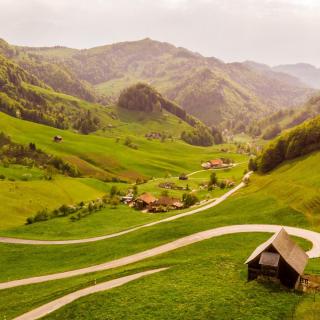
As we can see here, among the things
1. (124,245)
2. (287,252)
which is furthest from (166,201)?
(287,252)

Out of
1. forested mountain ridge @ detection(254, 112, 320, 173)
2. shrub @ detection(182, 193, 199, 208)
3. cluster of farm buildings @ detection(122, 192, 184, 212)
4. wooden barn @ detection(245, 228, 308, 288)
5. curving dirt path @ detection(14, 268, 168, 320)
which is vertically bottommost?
cluster of farm buildings @ detection(122, 192, 184, 212)

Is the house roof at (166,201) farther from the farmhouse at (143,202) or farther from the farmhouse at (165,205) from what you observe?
the farmhouse at (143,202)

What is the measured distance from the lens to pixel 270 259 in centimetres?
4744

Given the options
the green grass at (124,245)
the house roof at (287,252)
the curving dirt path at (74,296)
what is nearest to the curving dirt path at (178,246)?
the green grass at (124,245)

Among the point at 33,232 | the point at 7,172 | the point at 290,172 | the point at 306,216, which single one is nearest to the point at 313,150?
the point at 290,172

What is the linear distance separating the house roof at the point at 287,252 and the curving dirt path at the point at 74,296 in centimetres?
1738

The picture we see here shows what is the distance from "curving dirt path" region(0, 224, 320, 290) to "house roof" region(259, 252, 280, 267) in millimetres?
15970

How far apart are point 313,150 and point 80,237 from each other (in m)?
66.6

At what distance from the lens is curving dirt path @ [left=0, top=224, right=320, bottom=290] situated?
67625 millimetres

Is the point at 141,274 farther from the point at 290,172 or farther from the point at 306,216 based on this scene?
the point at 290,172

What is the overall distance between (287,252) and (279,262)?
218cm

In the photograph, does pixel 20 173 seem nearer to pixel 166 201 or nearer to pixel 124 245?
pixel 166 201

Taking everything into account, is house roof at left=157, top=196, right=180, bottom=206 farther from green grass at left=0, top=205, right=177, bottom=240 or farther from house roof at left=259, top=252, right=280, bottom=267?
house roof at left=259, top=252, right=280, bottom=267

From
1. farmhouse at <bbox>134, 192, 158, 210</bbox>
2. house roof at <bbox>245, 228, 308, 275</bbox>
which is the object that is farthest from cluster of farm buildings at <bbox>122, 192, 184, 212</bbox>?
house roof at <bbox>245, 228, 308, 275</bbox>
